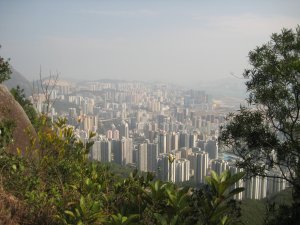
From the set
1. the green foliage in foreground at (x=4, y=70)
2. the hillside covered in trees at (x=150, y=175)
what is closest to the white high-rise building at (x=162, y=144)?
the green foliage in foreground at (x=4, y=70)

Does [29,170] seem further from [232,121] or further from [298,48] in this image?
[298,48]

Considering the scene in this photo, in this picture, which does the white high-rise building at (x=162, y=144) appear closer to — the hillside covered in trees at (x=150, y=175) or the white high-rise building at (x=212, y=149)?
the white high-rise building at (x=212, y=149)

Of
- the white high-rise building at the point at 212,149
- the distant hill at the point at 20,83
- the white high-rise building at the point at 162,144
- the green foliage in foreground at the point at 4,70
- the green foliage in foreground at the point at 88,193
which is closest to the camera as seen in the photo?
the green foliage in foreground at the point at 88,193

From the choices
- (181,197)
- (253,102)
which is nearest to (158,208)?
(181,197)

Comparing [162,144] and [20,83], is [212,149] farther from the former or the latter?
[20,83]

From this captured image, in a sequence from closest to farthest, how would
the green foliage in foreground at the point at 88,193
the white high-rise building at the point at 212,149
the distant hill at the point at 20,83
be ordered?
the green foliage in foreground at the point at 88,193 → the distant hill at the point at 20,83 → the white high-rise building at the point at 212,149

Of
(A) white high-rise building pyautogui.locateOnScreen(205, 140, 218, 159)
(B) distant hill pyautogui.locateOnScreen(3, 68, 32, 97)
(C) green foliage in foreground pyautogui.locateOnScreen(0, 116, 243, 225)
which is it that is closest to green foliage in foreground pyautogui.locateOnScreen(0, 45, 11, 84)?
(B) distant hill pyautogui.locateOnScreen(3, 68, 32, 97)

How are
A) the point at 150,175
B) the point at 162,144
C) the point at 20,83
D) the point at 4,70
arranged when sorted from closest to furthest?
the point at 150,175
the point at 4,70
the point at 162,144
the point at 20,83

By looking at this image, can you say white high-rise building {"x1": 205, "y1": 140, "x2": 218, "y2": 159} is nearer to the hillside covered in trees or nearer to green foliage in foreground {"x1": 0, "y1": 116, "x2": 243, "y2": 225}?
the hillside covered in trees

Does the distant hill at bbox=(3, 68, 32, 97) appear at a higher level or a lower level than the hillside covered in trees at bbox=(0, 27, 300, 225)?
higher

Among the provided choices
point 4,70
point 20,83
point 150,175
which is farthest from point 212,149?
point 150,175
